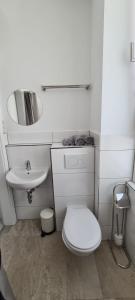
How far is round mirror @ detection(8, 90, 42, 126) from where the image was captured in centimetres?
171

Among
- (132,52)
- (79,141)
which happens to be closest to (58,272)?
(79,141)

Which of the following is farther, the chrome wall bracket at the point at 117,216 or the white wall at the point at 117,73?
the chrome wall bracket at the point at 117,216

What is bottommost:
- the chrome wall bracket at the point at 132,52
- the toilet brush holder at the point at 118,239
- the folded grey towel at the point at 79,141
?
the toilet brush holder at the point at 118,239

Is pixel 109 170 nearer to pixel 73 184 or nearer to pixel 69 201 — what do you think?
pixel 73 184

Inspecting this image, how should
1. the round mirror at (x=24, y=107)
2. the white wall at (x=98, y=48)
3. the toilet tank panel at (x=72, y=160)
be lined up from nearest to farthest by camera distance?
the white wall at (x=98, y=48) → the toilet tank panel at (x=72, y=160) → the round mirror at (x=24, y=107)

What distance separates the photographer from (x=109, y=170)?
1.50m

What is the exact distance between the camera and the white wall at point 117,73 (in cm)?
118

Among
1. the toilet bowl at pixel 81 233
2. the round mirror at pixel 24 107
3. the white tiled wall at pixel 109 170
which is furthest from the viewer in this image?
the round mirror at pixel 24 107

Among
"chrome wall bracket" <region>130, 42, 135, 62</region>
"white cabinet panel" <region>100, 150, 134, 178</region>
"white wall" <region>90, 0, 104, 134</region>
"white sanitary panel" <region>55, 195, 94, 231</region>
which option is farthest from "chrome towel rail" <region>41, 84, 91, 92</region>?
"white sanitary panel" <region>55, 195, 94, 231</region>

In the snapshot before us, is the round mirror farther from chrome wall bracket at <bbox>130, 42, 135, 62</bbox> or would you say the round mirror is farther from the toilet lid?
the toilet lid

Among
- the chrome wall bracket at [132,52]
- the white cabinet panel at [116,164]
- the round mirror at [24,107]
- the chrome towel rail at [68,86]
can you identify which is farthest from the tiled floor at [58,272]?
the chrome wall bracket at [132,52]

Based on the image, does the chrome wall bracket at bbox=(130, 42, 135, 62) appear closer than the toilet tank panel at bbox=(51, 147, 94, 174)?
Yes

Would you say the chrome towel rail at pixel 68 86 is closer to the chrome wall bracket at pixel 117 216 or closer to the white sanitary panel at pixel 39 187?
the white sanitary panel at pixel 39 187

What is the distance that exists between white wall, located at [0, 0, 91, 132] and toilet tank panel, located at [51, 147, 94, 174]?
0.40 m
